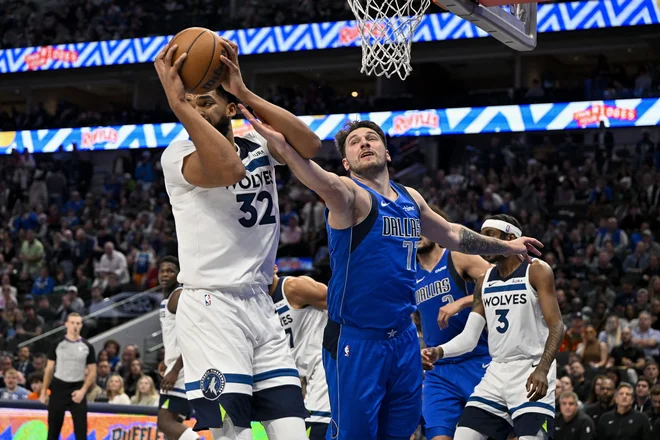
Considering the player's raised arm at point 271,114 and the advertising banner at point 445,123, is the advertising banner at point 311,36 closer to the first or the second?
the advertising banner at point 445,123

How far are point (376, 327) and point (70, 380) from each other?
7.21m

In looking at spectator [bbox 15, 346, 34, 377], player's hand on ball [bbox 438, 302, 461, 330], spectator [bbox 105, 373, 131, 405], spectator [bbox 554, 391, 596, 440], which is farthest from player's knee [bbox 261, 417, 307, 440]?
spectator [bbox 15, 346, 34, 377]

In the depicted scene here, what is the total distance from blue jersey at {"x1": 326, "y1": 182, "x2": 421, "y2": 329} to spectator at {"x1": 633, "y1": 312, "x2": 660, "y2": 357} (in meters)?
8.41

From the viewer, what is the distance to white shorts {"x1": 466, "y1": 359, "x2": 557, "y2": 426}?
6.21 meters

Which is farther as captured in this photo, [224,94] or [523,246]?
[523,246]

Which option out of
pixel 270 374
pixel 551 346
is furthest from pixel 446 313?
pixel 270 374

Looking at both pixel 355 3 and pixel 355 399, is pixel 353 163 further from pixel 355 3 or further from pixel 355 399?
pixel 355 3

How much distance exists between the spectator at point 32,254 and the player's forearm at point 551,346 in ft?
55.6

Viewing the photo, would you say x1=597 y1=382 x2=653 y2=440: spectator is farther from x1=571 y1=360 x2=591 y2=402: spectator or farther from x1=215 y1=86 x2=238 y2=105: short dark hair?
x1=215 y1=86 x2=238 y2=105: short dark hair

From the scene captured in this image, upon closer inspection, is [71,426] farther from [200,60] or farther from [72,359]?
[200,60]

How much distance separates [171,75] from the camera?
4090 mm

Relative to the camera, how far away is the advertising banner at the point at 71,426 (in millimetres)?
10930

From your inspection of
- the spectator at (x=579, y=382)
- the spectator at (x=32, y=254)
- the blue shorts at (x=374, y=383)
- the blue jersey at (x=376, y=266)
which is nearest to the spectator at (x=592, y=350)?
the spectator at (x=579, y=382)

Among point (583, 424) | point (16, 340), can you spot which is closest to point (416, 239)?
point (583, 424)
